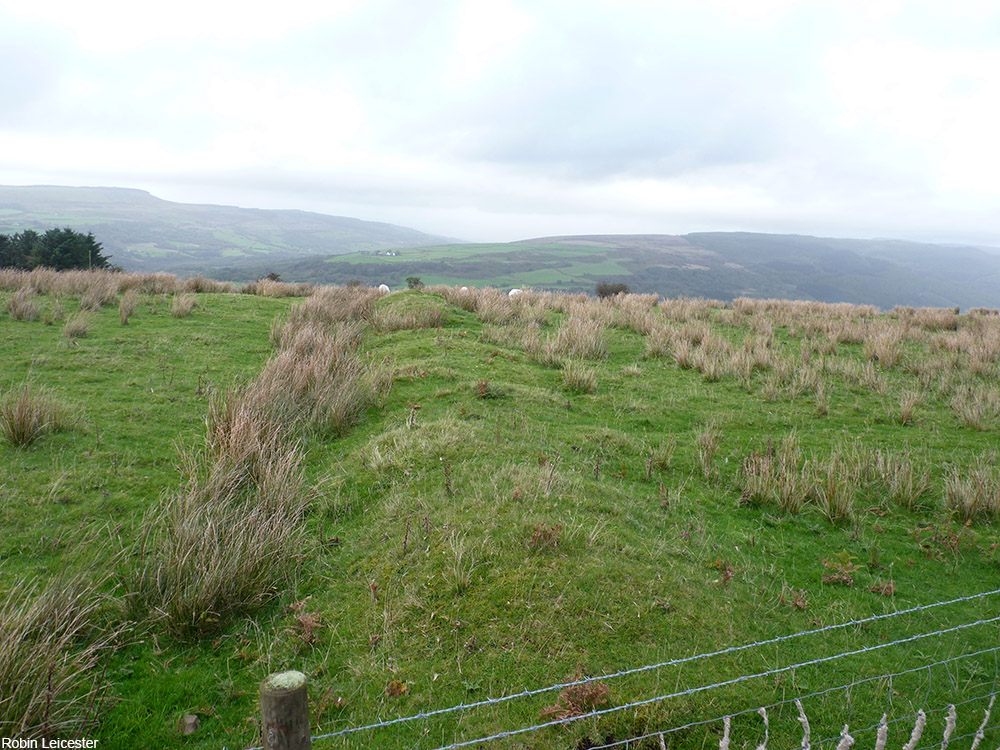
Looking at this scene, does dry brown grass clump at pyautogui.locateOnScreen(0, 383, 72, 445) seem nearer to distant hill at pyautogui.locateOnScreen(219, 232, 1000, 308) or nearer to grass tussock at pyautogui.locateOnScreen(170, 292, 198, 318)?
grass tussock at pyautogui.locateOnScreen(170, 292, 198, 318)

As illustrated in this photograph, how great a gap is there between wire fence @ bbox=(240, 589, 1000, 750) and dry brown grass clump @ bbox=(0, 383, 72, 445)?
4.78 meters

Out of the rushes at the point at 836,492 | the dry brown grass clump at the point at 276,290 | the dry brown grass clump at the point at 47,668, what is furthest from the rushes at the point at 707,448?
the dry brown grass clump at the point at 276,290

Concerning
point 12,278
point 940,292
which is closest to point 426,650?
point 12,278

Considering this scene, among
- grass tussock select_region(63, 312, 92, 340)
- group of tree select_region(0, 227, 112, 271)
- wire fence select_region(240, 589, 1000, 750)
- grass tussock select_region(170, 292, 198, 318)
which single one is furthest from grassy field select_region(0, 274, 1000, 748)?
group of tree select_region(0, 227, 112, 271)

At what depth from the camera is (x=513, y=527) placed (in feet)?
13.3

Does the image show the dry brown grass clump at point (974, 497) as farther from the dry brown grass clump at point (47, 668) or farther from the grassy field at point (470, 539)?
the dry brown grass clump at point (47, 668)

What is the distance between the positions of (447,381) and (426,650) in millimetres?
5356

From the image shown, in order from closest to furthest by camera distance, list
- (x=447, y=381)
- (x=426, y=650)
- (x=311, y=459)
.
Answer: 1. (x=426, y=650)
2. (x=311, y=459)
3. (x=447, y=381)

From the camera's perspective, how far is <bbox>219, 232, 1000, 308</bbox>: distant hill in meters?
87.3

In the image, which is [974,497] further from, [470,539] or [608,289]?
[608,289]

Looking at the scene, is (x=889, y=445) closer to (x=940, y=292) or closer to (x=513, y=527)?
(x=513, y=527)

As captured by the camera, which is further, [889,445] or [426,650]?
[889,445]

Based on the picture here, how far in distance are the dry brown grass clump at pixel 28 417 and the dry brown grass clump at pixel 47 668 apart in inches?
118

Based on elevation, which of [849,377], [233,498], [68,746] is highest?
[849,377]
